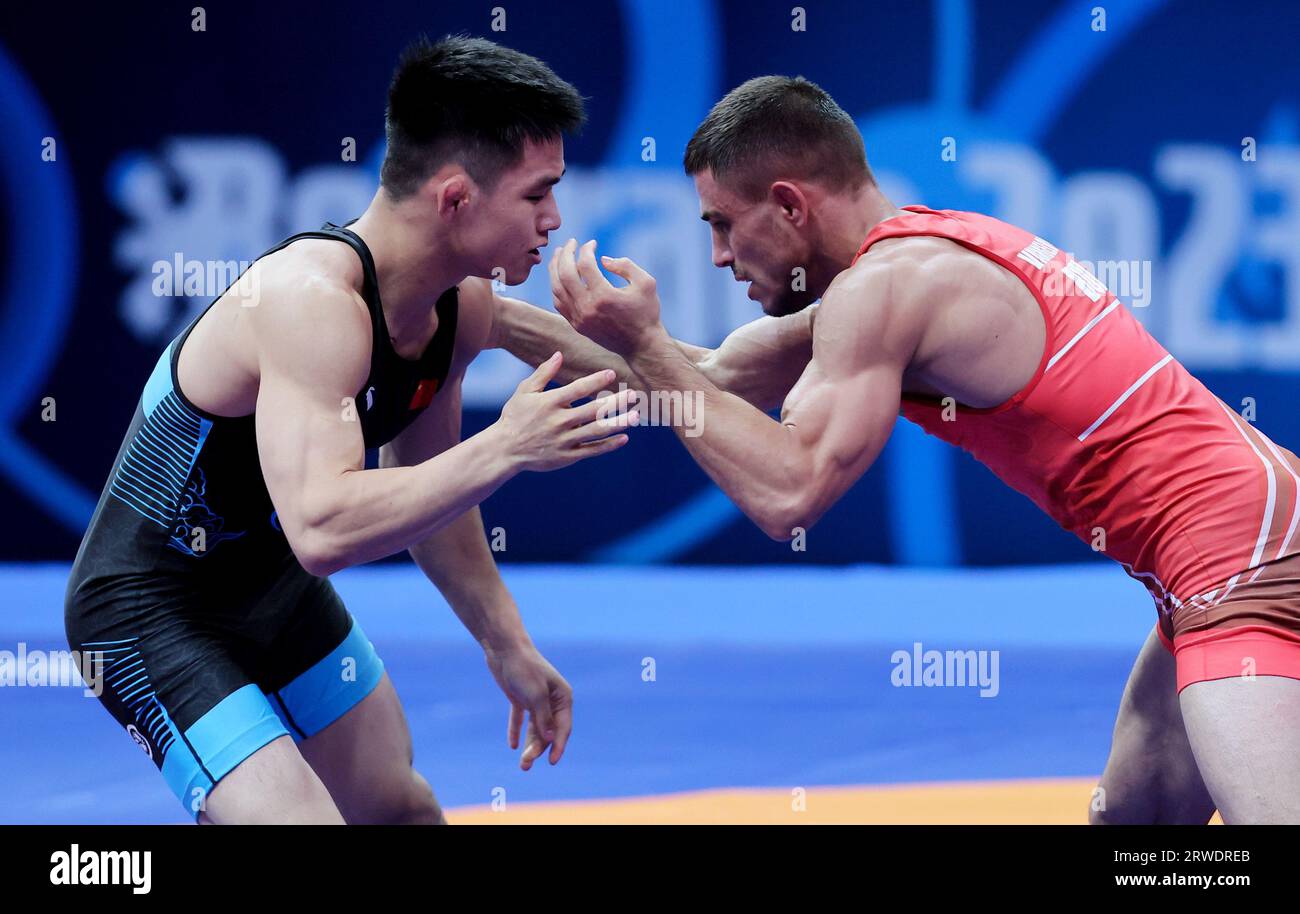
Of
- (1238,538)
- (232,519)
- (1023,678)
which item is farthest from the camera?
(1023,678)

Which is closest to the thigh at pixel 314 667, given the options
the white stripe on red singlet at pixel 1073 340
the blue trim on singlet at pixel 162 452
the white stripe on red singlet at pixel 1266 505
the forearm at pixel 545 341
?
the blue trim on singlet at pixel 162 452

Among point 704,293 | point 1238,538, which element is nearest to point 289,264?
point 1238,538

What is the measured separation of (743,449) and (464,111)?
3.25 ft

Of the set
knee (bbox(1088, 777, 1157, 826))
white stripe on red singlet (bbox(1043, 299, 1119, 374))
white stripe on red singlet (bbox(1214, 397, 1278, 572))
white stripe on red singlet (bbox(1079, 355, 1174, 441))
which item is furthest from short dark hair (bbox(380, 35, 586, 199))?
knee (bbox(1088, 777, 1157, 826))

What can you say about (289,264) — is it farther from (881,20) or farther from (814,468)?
(881,20)

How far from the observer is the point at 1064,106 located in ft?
28.3

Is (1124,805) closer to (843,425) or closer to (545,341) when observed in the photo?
(843,425)

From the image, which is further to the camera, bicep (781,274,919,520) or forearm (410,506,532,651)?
forearm (410,506,532,651)

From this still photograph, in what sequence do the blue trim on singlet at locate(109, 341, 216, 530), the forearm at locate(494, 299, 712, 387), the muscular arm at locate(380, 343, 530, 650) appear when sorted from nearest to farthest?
the blue trim on singlet at locate(109, 341, 216, 530)
the muscular arm at locate(380, 343, 530, 650)
the forearm at locate(494, 299, 712, 387)

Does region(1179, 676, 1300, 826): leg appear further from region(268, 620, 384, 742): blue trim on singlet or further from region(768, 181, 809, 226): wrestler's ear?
region(268, 620, 384, 742): blue trim on singlet

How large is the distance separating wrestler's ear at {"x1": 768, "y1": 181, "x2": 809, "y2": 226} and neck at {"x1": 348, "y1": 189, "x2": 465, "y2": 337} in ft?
2.54

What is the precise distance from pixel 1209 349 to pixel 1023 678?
3.05m

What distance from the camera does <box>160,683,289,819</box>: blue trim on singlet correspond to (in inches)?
115

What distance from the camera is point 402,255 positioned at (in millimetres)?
3225
